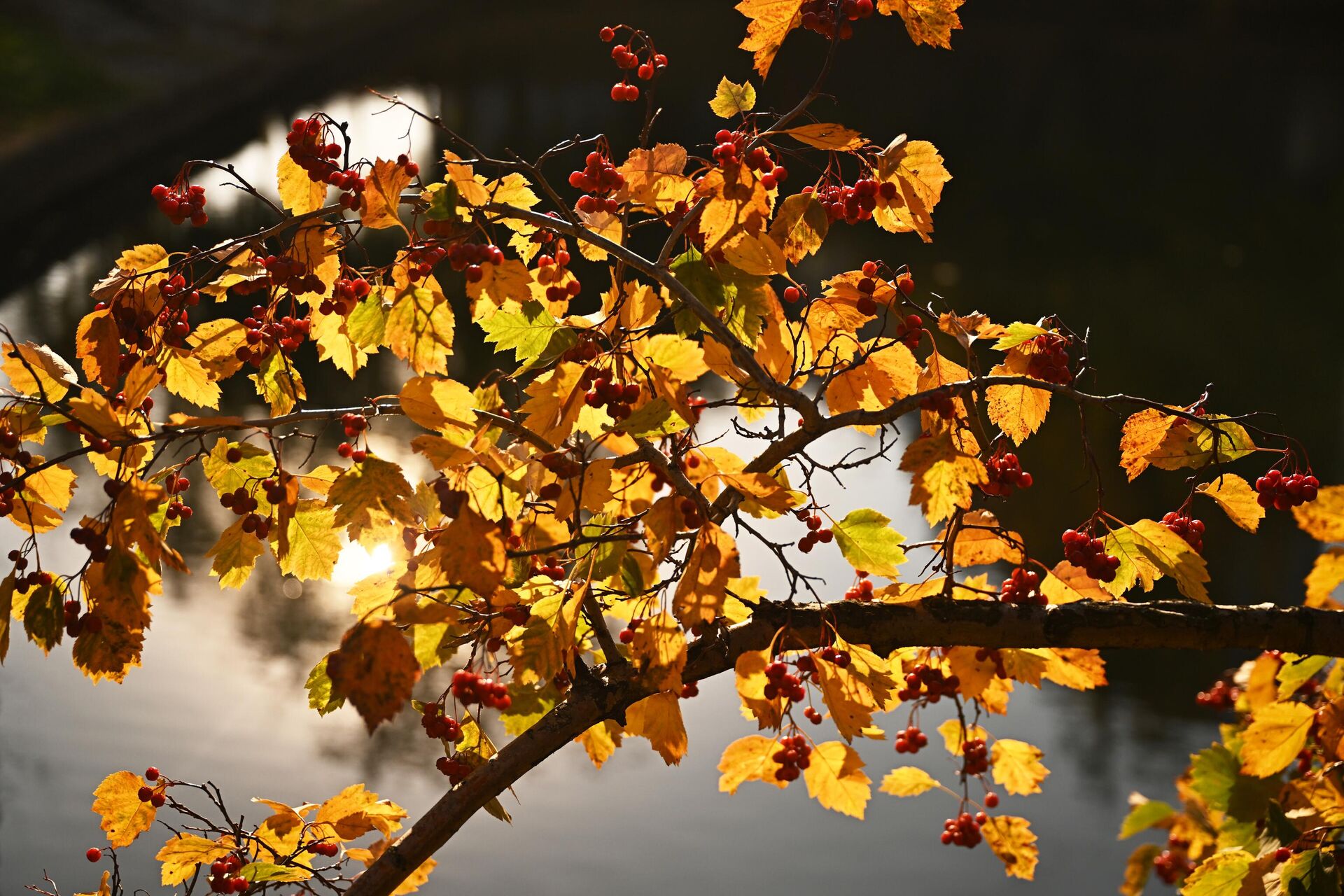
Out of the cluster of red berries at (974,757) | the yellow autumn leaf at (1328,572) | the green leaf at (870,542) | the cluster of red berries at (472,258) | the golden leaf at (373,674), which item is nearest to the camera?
the golden leaf at (373,674)

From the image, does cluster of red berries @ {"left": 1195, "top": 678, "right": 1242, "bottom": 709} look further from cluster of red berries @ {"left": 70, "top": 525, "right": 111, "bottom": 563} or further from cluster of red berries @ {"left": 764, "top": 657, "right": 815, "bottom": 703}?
cluster of red berries @ {"left": 70, "top": 525, "right": 111, "bottom": 563}

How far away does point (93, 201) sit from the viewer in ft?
12.5

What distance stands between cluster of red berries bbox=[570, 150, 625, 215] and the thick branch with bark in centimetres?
22

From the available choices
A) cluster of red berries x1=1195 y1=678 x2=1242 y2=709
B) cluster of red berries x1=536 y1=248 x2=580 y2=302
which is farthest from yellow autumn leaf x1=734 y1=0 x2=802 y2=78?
cluster of red berries x1=1195 y1=678 x2=1242 y2=709

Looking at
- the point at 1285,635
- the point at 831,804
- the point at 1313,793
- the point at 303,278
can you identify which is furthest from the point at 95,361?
the point at 1313,793

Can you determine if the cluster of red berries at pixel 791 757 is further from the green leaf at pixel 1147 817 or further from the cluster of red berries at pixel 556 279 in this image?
the green leaf at pixel 1147 817

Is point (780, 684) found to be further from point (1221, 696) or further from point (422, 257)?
point (1221, 696)

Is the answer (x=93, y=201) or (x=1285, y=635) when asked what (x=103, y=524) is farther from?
(x=93, y=201)

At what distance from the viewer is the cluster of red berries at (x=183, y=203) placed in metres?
0.66

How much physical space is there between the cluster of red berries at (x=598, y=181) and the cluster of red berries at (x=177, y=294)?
0.62 ft

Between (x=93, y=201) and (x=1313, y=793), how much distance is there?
3.70 meters

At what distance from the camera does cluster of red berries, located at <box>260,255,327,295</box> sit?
0.62m

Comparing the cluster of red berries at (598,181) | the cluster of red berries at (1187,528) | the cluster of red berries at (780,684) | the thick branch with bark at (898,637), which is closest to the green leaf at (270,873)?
the thick branch with bark at (898,637)

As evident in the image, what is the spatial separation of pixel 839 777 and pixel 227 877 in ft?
1.09
